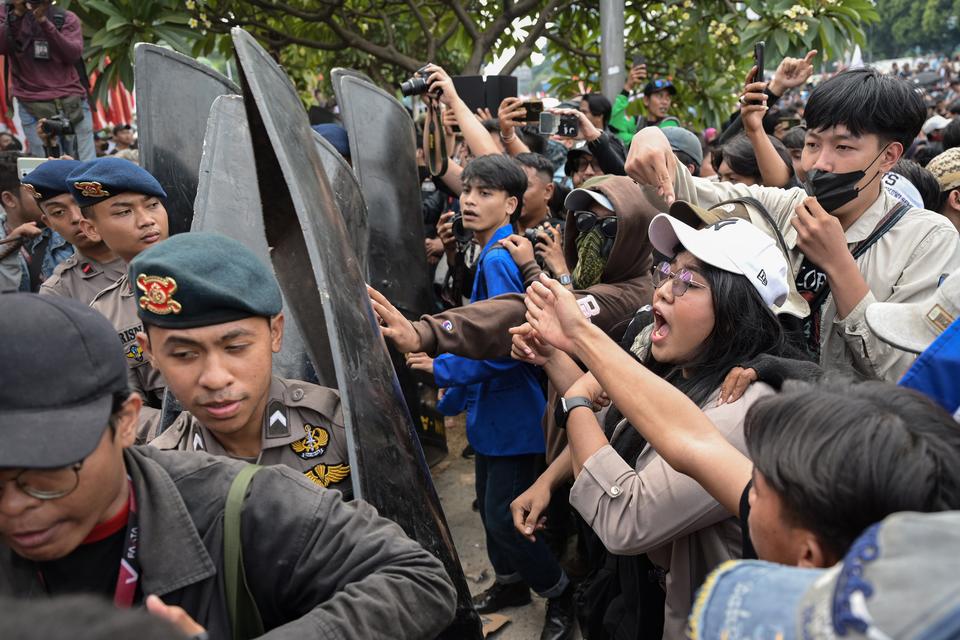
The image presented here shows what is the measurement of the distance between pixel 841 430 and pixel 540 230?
217 cm

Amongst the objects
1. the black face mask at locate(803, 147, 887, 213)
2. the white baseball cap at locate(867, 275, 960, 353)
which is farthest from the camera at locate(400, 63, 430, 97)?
the white baseball cap at locate(867, 275, 960, 353)

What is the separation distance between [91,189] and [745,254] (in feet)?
7.41

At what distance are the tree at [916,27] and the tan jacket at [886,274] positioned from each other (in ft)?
205

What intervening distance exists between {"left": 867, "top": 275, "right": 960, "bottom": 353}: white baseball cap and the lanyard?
4.82ft

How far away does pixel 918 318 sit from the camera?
1532 mm

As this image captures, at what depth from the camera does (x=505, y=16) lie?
6.33m

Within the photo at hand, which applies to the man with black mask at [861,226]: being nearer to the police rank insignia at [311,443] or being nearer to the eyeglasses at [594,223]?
the eyeglasses at [594,223]

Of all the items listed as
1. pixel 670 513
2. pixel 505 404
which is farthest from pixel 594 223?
pixel 670 513

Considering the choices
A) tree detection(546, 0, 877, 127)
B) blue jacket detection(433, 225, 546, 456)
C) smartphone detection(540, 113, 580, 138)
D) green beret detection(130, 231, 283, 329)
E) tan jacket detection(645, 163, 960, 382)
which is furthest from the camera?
tree detection(546, 0, 877, 127)

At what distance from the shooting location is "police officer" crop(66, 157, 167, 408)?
2619 mm

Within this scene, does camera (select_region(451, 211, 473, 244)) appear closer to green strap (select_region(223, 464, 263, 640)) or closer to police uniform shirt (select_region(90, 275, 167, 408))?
police uniform shirt (select_region(90, 275, 167, 408))

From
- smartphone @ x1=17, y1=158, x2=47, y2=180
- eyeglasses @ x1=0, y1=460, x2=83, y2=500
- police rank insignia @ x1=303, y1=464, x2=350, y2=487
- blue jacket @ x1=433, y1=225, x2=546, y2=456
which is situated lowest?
blue jacket @ x1=433, y1=225, x2=546, y2=456

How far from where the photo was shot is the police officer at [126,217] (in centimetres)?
262

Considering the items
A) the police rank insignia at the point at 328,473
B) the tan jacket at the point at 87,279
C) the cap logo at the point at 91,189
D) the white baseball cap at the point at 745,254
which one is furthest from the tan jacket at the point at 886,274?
the tan jacket at the point at 87,279
